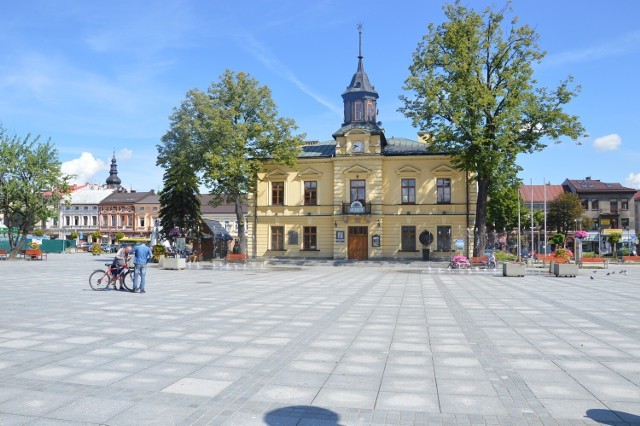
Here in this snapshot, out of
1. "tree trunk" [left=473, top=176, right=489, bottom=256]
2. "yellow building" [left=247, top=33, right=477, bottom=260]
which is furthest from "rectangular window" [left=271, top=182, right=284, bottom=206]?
"tree trunk" [left=473, top=176, right=489, bottom=256]

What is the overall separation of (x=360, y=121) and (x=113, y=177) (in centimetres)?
7585

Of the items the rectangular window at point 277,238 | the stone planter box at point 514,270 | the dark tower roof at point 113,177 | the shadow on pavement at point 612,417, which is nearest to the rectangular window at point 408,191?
the rectangular window at point 277,238

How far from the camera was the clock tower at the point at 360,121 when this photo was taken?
40500 mm

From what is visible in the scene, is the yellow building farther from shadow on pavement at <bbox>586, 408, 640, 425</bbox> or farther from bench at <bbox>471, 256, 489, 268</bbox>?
shadow on pavement at <bbox>586, 408, 640, 425</bbox>

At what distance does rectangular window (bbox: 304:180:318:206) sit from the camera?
42344mm

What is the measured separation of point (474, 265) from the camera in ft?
105

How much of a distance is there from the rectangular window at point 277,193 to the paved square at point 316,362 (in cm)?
2870

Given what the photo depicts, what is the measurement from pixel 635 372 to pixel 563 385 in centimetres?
143

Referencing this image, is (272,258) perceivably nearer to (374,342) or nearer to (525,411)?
(374,342)

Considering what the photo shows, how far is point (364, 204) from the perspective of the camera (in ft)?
133

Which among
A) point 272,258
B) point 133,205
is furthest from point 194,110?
point 133,205

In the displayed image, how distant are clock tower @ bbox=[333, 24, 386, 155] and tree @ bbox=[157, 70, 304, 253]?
3863 mm

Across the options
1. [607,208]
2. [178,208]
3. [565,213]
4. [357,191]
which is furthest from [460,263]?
[607,208]

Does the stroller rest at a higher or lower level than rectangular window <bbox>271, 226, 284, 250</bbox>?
lower
